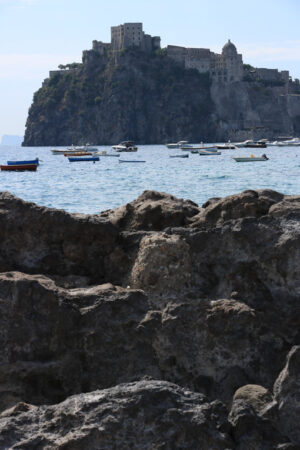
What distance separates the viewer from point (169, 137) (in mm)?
127750

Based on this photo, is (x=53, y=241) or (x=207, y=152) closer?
(x=53, y=241)

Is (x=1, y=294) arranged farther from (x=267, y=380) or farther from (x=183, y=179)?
(x=183, y=179)

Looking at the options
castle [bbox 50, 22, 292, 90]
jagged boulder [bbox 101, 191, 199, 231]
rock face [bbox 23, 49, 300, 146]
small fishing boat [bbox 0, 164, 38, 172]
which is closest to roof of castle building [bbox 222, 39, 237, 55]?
castle [bbox 50, 22, 292, 90]

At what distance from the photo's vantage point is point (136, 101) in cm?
12725

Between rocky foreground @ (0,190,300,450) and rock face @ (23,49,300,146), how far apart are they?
116460 mm

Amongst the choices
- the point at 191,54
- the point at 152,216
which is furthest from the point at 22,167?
the point at 191,54

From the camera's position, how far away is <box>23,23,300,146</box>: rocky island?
4803 inches

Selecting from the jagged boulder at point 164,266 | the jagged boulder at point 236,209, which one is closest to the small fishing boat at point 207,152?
the jagged boulder at point 236,209

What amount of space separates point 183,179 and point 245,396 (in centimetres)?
3270

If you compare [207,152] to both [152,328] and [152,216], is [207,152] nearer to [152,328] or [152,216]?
[152,216]

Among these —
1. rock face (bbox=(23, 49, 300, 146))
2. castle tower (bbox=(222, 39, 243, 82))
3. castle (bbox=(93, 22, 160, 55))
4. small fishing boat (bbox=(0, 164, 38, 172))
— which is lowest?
small fishing boat (bbox=(0, 164, 38, 172))

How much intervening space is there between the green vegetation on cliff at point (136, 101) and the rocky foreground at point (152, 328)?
395 ft

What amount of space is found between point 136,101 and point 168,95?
6123 mm

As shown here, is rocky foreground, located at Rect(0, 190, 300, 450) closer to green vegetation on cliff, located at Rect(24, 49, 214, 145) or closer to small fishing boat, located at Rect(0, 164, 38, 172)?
small fishing boat, located at Rect(0, 164, 38, 172)
